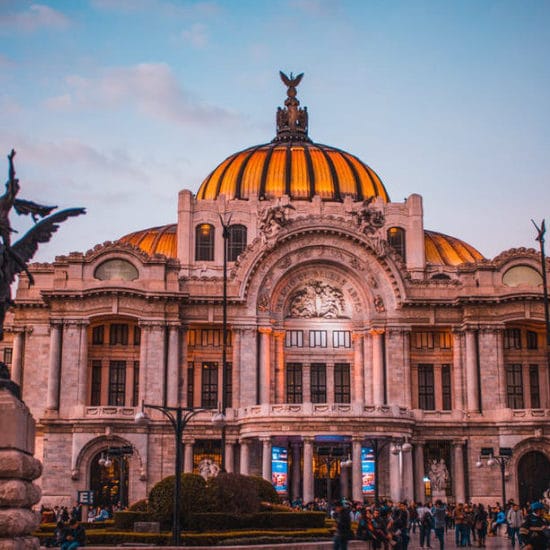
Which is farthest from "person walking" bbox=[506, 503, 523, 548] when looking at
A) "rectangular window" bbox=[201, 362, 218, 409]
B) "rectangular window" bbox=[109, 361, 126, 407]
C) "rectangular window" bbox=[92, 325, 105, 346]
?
A: "rectangular window" bbox=[92, 325, 105, 346]

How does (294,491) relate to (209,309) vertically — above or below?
below

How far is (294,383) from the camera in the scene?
235ft

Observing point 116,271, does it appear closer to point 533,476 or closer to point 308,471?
point 308,471

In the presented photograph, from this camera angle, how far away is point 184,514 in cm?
3719

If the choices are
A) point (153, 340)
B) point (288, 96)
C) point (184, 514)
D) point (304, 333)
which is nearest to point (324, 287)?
point (304, 333)

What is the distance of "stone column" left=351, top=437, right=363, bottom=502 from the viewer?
61.3 meters

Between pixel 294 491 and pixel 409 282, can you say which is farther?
pixel 409 282

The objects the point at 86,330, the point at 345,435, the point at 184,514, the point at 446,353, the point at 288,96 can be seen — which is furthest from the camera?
the point at 288,96

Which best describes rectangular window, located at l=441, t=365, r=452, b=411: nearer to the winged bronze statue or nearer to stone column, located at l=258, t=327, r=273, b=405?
stone column, located at l=258, t=327, r=273, b=405

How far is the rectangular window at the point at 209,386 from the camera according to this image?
2761 inches

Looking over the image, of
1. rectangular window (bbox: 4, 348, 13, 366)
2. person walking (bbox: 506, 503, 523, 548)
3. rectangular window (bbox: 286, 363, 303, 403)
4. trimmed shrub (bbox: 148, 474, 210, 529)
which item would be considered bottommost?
person walking (bbox: 506, 503, 523, 548)

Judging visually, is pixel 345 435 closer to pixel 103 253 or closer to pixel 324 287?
pixel 324 287

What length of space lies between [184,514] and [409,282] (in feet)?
119

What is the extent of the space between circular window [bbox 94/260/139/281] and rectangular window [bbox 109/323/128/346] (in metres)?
3.97
